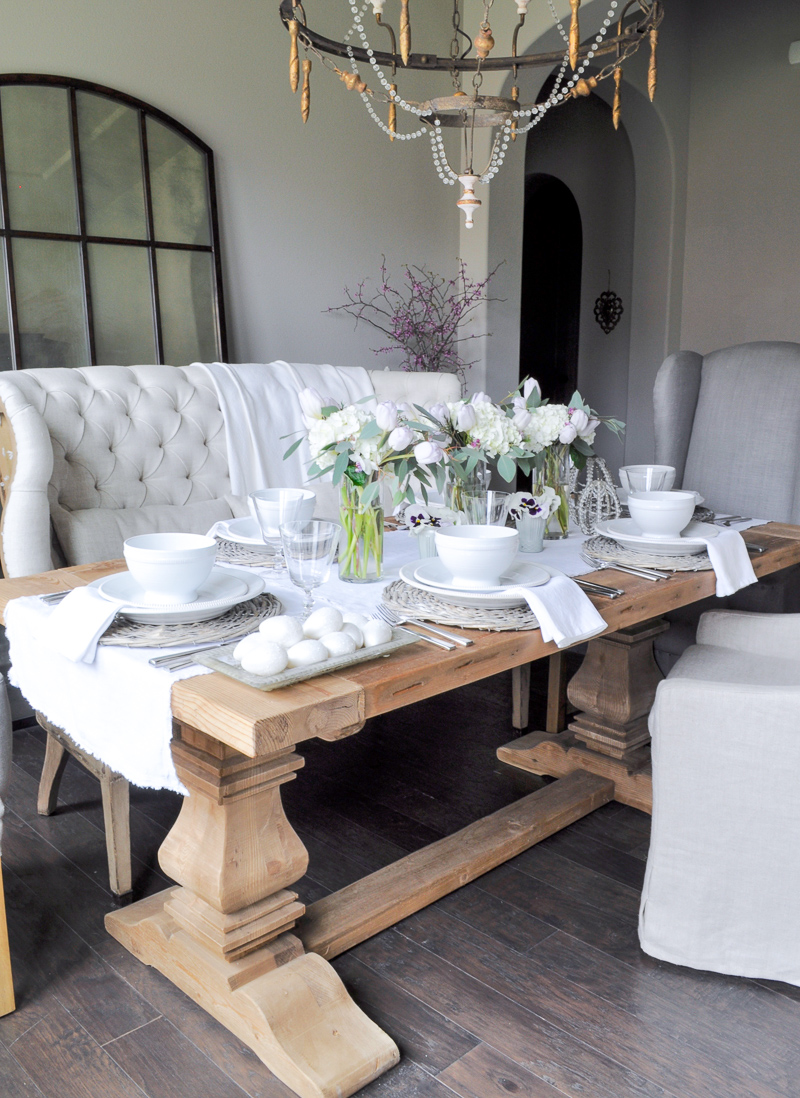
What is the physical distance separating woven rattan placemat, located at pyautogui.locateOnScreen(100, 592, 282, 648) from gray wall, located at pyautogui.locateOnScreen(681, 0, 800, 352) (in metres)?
4.63

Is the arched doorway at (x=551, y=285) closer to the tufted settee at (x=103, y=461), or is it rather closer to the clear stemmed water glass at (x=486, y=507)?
the tufted settee at (x=103, y=461)

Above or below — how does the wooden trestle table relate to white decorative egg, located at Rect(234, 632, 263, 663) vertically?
below

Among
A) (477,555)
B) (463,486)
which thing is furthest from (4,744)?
(463,486)

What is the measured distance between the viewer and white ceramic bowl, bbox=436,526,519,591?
1.34 m

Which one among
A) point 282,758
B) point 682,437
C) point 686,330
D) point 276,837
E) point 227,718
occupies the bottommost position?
point 276,837

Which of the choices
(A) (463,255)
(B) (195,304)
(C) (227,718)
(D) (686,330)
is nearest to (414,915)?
(C) (227,718)

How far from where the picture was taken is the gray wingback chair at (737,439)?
2.41m

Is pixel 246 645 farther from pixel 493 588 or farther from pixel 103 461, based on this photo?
pixel 103 461

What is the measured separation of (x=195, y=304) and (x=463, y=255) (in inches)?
64.1

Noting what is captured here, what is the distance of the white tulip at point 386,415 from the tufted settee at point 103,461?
1.28 m

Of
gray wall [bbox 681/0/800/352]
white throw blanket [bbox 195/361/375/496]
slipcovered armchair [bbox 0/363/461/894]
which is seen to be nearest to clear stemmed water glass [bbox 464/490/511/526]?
slipcovered armchair [bbox 0/363/461/894]

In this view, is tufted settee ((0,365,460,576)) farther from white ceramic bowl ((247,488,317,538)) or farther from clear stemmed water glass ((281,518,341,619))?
clear stemmed water glass ((281,518,341,619))

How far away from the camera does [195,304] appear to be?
3.69m

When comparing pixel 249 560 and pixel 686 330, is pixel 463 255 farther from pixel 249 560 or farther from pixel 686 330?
pixel 249 560
